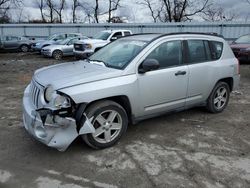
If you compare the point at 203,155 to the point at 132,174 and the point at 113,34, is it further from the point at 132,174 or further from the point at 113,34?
the point at 113,34

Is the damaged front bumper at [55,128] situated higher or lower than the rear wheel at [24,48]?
higher

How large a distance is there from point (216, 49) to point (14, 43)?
798 inches

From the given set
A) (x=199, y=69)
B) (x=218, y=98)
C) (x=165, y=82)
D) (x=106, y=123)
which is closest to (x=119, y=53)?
(x=165, y=82)

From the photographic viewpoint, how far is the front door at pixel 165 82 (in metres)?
4.09

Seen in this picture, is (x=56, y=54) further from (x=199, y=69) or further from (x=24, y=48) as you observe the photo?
(x=199, y=69)

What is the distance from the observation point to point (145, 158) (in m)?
3.60

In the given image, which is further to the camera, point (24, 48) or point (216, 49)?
point (24, 48)

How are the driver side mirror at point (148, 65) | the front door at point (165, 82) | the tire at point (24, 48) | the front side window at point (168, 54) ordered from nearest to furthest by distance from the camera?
the driver side mirror at point (148, 65) < the front door at point (165, 82) < the front side window at point (168, 54) < the tire at point (24, 48)

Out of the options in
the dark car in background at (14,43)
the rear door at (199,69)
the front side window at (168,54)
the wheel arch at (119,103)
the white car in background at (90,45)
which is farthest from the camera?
the dark car in background at (14,43)

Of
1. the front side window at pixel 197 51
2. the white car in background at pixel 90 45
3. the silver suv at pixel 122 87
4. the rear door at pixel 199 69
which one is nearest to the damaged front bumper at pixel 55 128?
the silver suv at pixel 122 87

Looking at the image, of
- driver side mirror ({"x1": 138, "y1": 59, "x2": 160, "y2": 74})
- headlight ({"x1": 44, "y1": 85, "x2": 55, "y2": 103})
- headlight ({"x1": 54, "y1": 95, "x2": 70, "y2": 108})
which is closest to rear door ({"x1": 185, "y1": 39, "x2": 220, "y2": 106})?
driver side mirror ({"x1": 138, "y1": 59, "x2": 160, "y2": 74})

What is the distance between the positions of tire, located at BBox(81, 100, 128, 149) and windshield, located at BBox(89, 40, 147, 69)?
686 mm

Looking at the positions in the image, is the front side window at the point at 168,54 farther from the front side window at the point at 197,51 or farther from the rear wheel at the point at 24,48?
the rear wheel at the point at 24,48

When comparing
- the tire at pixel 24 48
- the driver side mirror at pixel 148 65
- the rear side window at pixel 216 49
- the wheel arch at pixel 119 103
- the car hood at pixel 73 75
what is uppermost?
the rear side window at pixel 216 49
